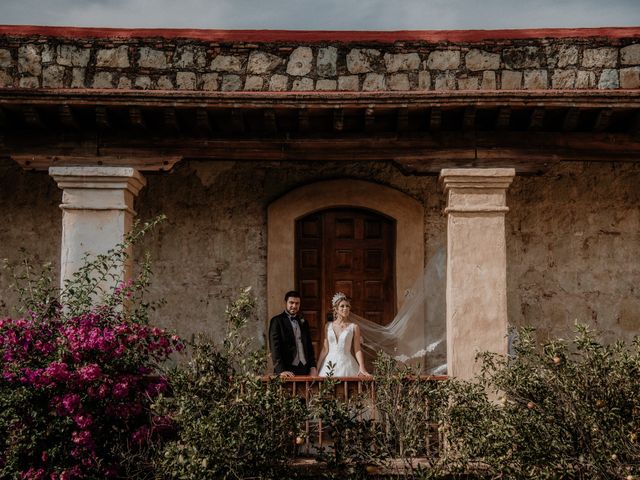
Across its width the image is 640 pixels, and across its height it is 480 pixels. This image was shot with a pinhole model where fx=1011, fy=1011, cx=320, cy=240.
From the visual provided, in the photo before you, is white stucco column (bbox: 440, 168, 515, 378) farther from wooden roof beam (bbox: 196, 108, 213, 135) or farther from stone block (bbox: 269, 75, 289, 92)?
stone block (bbox: 269, 75, 289, 92)

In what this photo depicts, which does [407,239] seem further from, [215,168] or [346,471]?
[346,471]

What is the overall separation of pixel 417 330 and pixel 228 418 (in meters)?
3.40

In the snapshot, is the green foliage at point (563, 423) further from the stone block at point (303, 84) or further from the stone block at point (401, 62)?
the stone block at point (303, 84)

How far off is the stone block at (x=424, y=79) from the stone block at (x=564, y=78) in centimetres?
→ 122

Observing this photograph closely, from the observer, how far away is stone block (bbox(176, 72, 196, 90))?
33.2 ft

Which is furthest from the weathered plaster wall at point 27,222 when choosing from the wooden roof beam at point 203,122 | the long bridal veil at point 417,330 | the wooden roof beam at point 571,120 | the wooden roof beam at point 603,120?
the wooden roof beam at point 603,120

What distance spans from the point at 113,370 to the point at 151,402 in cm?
38

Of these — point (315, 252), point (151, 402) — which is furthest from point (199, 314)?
point (151, 402)

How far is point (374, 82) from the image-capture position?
10078 millimetres

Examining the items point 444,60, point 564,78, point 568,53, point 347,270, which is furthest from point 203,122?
point 568,53

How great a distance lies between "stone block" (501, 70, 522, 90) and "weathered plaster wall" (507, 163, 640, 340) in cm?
93

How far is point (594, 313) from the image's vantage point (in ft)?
32.4

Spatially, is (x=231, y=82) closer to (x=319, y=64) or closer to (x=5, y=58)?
(x=319, y=64)

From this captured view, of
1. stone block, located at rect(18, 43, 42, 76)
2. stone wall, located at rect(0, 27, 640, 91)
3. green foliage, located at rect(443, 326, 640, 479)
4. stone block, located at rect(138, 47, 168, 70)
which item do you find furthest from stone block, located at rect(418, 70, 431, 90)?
stone block, located at rect(18, 43, 42, 76)
